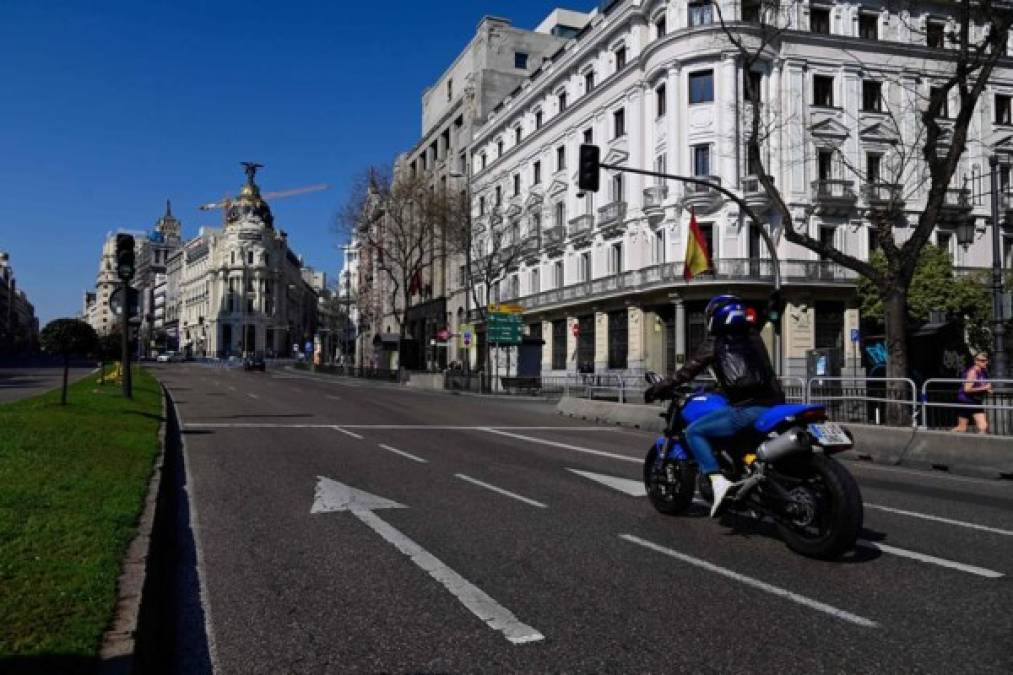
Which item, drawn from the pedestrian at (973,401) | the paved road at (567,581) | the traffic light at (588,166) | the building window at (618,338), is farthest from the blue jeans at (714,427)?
the building window at (618,338)

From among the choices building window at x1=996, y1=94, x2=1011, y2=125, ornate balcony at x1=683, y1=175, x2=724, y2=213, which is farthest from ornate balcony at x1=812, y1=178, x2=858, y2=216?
building window at x1=996, y1=94, x2=1011, y2=125

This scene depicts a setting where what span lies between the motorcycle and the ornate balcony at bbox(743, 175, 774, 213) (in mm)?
31208

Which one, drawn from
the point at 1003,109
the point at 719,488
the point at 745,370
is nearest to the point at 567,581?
the point at 719,488

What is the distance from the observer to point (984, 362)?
40.9 feet

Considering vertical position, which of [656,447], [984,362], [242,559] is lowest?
[242,559]

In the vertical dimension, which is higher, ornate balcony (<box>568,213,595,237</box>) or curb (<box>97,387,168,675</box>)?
ornate balcony (<box>568,213,595,237</box>)

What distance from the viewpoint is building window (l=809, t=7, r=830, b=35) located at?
3747cm

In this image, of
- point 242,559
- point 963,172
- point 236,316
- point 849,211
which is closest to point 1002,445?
point 242,559

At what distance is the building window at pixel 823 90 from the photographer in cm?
3725

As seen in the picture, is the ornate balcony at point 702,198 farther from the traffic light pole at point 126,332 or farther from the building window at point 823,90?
the traffic light pole at point 126,332

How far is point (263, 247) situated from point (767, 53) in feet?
415

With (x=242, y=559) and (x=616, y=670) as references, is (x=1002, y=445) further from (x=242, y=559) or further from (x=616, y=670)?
(x=242, y=559)

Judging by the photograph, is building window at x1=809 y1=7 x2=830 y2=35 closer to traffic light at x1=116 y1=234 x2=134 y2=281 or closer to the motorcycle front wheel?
traffic light at x1=116 y1=234 x2=134 y2=281

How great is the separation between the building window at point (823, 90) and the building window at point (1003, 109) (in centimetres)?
996
